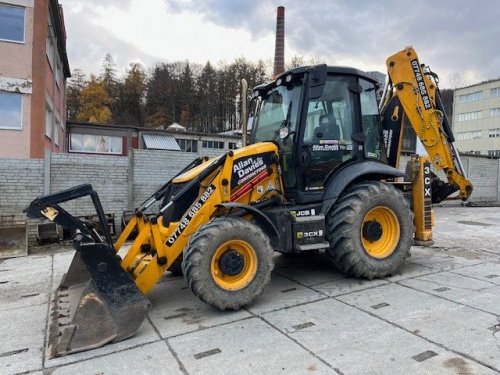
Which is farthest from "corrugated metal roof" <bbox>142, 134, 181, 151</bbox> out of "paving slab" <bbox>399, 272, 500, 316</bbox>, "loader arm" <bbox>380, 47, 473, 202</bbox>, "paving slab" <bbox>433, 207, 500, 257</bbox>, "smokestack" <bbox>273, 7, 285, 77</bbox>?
"paving slab" <bbox>399, 272, 500, 316</bbox>

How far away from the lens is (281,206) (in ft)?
Answer: 16.6

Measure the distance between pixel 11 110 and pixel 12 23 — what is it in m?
2.63

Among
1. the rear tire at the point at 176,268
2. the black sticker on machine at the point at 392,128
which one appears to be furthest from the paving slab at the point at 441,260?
the rear tire at the point at 176,268

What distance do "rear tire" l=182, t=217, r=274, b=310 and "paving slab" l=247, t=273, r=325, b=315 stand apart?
0.71 ft

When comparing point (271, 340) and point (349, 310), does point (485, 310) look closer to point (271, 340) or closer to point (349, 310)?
point (349, 310)

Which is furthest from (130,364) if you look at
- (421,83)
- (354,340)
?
(421,83)

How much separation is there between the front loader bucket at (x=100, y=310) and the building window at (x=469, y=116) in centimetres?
6410

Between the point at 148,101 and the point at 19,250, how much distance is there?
48.0 m

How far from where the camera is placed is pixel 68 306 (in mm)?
4047

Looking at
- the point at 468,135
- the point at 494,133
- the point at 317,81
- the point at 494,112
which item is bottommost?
the point at 317,81

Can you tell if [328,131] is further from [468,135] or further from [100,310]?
[468,135]

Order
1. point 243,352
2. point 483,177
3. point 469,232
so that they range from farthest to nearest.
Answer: point 483,177 → point 469,232 → point 243,352

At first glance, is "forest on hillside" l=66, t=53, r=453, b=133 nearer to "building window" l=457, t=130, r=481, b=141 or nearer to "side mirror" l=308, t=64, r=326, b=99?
"building window" l=457, t=130, r=481, b=141

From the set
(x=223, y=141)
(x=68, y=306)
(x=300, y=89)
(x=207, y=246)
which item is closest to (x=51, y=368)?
(x=68, y=306)
